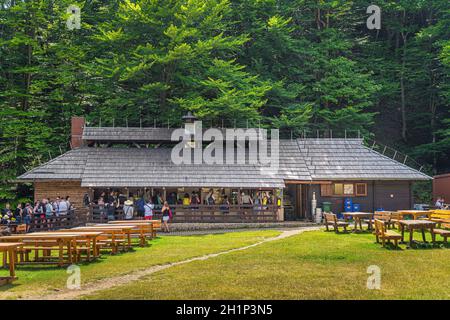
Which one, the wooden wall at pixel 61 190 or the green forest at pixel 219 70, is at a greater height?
the green forest at pixel 219 70

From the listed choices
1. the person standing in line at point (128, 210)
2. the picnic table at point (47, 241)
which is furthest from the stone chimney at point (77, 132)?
the picnic table at point (47, 241)

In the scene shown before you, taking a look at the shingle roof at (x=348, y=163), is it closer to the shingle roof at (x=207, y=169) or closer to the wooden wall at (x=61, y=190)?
the shingle roof at (x=207, y=169)

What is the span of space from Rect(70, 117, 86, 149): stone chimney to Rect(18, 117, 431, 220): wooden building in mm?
56

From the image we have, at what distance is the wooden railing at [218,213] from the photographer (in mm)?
27844

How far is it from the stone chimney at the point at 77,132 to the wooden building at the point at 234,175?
6cm

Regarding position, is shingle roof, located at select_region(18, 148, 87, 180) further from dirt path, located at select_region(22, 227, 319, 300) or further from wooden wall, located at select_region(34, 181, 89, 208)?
dirt path, located at select_region(22, 227, 319, 300)

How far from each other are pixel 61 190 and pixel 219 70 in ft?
47.7

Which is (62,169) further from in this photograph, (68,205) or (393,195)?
(393,195)

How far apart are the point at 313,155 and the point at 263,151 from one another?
2904 millimetres

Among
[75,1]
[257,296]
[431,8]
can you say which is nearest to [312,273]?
[257,296]

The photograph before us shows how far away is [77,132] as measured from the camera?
31.8 m

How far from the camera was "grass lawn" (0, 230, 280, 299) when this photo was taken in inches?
444

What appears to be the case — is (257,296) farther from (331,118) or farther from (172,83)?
(331,118)

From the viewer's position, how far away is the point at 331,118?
41.9 m
